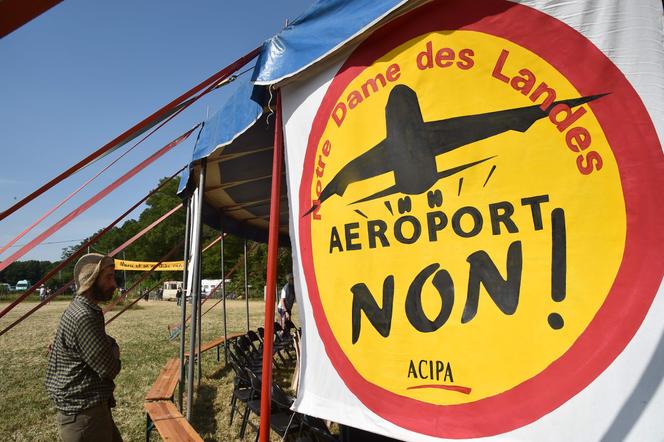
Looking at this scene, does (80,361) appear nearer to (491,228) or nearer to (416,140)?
(416,140)

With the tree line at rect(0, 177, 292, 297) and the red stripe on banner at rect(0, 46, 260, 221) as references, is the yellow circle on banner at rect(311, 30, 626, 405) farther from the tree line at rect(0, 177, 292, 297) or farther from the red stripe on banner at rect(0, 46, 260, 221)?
the tree line at rect(0, 177, 292, 297)

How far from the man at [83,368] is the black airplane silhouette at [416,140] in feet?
5.51

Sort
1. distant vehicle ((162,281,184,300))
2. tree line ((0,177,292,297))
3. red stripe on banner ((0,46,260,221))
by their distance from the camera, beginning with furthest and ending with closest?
distant vehicle ((162,281,184,300)) → tree line ((0,177,292,297)) → red stripe on banner ((0,46,260,221))

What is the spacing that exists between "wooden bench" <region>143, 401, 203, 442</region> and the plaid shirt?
39.4 inches

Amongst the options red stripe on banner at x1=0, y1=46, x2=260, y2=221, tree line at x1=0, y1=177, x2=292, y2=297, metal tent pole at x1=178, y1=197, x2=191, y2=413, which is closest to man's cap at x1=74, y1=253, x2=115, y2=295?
red stripe on banner at x1=0, y1=46, x2=260, y2=221

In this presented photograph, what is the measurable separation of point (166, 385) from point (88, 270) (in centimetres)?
296

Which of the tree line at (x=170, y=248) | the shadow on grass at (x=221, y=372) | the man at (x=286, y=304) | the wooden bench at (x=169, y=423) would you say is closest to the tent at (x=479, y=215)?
the wooden bench at (x=169, y=423)

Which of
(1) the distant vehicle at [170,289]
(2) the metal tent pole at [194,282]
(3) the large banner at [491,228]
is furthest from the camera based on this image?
(1) the distant vehicle at [170,289]

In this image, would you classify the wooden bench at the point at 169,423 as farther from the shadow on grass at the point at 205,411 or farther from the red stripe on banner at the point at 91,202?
the red stripe on banner at the point at 91,202

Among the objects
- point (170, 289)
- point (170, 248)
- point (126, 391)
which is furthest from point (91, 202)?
point (170, 248)

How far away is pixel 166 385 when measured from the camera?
5.01 meters

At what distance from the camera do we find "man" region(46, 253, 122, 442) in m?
2.45

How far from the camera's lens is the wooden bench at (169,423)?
3.31m

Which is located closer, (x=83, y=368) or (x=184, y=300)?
(x=83, y=368)
